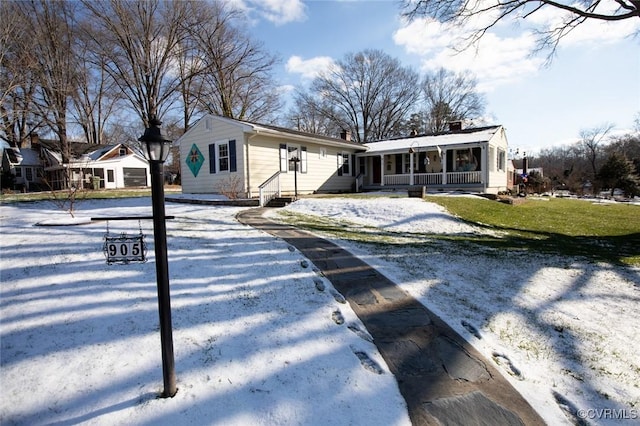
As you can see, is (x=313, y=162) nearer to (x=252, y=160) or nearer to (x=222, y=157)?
(x=252, y=160)

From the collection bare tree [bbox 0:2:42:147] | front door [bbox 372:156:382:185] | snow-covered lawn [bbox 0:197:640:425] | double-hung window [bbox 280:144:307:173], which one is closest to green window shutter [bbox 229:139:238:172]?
double-hung window [bbox 280:144:307:173]

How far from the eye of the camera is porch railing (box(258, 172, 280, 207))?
12258 mm

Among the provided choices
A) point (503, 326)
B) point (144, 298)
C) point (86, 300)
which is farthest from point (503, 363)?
point (86, 300)

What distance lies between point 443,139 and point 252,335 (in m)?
18.5

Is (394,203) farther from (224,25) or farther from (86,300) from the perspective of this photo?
(224,25)

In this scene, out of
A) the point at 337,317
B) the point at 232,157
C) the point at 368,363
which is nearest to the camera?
the point at 368,363

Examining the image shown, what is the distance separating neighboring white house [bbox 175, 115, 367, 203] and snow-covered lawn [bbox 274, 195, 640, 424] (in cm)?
771

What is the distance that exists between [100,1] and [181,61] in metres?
6.11

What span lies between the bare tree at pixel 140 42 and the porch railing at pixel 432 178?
1915 cm

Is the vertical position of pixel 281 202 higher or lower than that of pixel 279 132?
lower

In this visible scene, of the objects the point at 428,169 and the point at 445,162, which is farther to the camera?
the point at 428,169

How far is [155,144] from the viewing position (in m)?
2.30

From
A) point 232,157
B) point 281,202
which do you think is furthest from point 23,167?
point 281,202

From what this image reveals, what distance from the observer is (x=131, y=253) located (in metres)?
2.64
